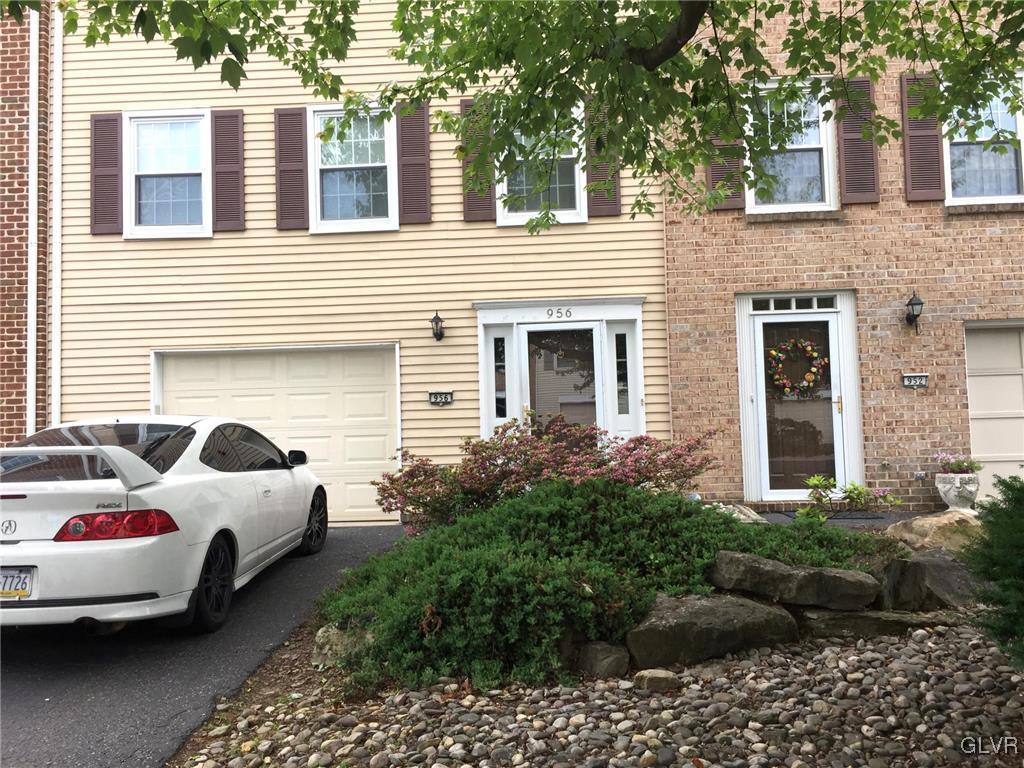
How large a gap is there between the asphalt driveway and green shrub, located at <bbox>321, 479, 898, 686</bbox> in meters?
0.60

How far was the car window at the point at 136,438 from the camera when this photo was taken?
4504 mm

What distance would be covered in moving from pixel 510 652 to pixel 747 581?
4.73 ft

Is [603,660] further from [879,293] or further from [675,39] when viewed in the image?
[879,293]

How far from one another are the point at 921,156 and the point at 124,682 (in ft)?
31.2

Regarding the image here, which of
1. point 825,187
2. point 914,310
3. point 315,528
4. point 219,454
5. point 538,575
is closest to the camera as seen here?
point 538,575

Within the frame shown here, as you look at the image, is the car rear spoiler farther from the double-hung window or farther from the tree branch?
the double-hung window

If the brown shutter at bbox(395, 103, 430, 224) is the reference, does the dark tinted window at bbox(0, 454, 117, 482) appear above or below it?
below

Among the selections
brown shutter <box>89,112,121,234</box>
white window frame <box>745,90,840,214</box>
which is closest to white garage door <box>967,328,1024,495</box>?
white window frame <box>745,90,840,214</box>

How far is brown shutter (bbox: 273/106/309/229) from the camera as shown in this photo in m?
8.62

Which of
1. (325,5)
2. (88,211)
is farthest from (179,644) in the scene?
(88,211)

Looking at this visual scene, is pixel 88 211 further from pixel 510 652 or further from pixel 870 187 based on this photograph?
pixel 870 187

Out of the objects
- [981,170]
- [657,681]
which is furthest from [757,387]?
[657,681]

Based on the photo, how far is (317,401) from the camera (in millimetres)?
8703

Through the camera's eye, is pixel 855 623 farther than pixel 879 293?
No
